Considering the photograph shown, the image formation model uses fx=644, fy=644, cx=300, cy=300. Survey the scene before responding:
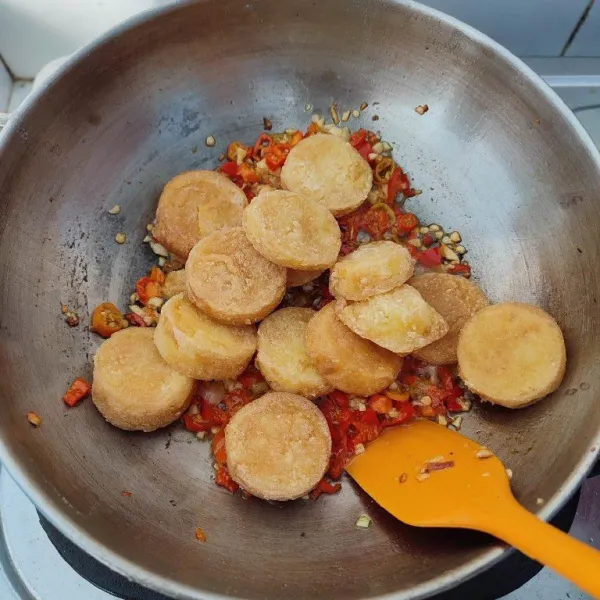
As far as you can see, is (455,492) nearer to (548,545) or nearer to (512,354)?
(548,545)

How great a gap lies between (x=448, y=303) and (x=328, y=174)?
23.7 inches

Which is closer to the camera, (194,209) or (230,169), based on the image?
(194,209)

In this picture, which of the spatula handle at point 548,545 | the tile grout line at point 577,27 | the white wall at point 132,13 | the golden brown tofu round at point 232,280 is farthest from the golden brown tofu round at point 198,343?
the tile grout line at point 577,27

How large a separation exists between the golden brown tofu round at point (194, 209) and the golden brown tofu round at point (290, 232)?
11.3 inches

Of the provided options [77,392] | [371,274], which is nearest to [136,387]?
[77,392]

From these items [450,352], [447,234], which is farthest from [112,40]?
[450,352]

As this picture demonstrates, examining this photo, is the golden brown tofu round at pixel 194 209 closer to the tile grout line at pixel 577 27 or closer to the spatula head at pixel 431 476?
the spatula head at pixel 431 476

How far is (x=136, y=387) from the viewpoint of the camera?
76.8 inches

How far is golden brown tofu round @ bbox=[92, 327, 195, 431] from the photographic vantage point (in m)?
1.93

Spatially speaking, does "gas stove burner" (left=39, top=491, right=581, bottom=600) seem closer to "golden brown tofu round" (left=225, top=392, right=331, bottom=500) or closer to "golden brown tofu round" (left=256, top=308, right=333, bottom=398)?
"golden brown tofu round" (left=225, top=392, right=331, bottom=500)

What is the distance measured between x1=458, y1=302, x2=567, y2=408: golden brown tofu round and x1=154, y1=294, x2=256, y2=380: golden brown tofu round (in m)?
0.68

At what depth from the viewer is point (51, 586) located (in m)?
2.09

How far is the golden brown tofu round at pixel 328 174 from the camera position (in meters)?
2.21

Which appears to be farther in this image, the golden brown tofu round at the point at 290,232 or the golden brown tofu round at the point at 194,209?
the golden brown tofu round at the point at 194,209
